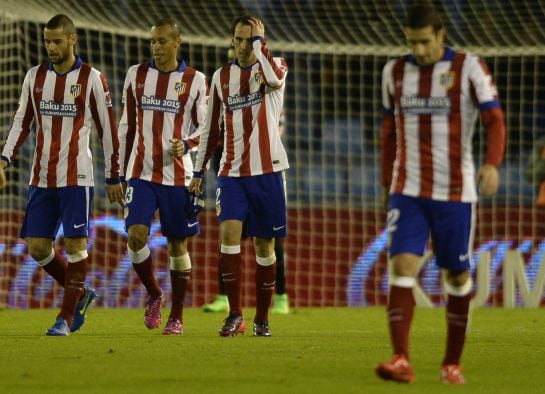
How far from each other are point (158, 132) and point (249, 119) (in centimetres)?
63

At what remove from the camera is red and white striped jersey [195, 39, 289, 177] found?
24.3 ft

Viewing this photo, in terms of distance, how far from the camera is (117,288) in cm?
1232

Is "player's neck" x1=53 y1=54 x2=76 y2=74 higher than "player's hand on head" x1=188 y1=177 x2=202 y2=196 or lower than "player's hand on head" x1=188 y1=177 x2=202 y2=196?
higher

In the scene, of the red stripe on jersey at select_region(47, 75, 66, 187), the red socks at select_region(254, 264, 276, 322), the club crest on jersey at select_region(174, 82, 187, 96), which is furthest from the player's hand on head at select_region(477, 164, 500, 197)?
the red stripe on jersey at select_region(47, 75, 66, 187)

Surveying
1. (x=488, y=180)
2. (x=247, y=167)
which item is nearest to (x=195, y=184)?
(x=247, y=167)

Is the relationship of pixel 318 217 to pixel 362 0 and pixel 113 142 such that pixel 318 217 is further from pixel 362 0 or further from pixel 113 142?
pixel 113 142

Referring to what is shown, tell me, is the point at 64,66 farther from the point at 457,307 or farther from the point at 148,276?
the point at 457,307

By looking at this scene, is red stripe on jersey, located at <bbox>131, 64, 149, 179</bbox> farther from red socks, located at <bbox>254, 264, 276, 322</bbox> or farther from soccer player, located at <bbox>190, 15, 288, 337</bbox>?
red socks, located at <bbox>254, 264, 276, 322</bbox>

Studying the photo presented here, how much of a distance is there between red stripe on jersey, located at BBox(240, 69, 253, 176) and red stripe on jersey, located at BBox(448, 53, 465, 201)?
2.42 meters

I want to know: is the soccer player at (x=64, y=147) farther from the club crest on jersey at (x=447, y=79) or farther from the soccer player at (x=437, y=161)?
the club crest on jersey at (x=447, y=79)

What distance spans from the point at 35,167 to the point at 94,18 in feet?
19.4

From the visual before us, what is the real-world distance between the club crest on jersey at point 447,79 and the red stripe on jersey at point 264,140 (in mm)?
2431

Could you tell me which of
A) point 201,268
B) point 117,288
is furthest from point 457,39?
point 117,288

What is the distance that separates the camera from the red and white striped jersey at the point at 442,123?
5.08 m
